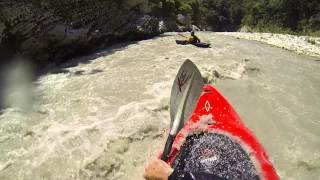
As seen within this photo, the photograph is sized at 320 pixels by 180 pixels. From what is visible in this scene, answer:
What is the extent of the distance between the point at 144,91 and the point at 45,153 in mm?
2276

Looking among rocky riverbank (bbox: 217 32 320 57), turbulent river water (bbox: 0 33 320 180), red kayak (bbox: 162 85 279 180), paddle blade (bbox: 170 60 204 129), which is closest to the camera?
red kayak (bbox: 162 85 279 180)

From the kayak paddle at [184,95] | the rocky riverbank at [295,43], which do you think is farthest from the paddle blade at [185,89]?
the rocky riverbank at [295,43]

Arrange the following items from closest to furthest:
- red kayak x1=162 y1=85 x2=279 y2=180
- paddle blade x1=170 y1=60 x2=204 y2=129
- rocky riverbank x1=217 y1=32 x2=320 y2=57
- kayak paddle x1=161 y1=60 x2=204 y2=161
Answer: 1. red kayak x1=162 y1=85 x2=279 y2=180
2. kayak paddle x1=161 y1=60 x2=204 y2=161
3. paddle blade x1=170 y1=60 x2=204 y2=129
4. rocky riverbank x1=217 y1=32 x2=320 y2=57

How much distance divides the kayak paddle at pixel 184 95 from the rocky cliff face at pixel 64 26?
5367 millimetres

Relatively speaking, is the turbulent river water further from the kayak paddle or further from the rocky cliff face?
the kayak paddle

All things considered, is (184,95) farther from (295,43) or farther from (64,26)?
(295,43)

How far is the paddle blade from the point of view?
12.1ft

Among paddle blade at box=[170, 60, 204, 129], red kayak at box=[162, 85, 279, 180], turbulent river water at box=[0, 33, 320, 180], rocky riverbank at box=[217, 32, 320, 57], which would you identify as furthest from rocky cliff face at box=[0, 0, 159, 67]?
paddle blade at box=[170, 60, 204, 129]

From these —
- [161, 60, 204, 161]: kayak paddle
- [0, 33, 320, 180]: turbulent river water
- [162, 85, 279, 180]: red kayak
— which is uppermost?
[161, 60, 204, 161]: kayak paddle

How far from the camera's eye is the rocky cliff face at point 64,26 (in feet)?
26.2

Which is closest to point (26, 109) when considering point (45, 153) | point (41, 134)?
point (41, 134)

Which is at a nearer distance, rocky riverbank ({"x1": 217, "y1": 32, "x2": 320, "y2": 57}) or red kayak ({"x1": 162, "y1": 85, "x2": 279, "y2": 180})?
red kayak ({"x1": 162, "y1": 85, "x2": 279, "y2": 180})

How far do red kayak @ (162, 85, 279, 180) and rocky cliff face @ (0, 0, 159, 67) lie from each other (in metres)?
5.11

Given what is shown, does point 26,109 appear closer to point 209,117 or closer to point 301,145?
point 209,117
